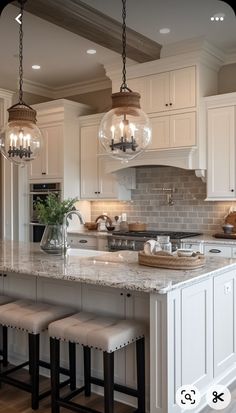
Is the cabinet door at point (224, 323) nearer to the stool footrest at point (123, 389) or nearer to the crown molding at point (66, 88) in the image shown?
the stool footrest at point (123, 389)

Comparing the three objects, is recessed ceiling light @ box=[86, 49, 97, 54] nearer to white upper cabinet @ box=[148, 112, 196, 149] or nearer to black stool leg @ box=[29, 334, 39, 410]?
white upper cabinet @ box=[148, 112, 196, 149]

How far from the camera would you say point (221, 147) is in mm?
4656

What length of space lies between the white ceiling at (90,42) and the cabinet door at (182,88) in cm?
36

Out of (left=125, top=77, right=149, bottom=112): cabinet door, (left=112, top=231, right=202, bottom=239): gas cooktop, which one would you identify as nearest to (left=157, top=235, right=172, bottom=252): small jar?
(left=112, top=231, right=202, bottom=239): gas cooktop

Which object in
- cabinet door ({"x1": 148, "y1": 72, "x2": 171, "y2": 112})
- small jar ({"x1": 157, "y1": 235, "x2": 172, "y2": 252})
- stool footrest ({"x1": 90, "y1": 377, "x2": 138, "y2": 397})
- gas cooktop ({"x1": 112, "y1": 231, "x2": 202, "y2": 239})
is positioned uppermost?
cabinet door ({"x1": 148, "y1": 72, "x2": 171, "y2": 112})

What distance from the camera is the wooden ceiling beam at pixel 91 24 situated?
3572mm

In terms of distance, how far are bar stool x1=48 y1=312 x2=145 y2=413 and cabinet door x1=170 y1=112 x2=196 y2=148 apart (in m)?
2.67

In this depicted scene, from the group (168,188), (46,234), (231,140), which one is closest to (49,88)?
(168,188)

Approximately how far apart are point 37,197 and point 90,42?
2.38 m

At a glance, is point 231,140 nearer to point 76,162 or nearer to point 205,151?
point 205,151

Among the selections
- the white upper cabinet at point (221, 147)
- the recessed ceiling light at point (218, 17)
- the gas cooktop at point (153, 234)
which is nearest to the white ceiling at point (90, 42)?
the recessed ceiling light at point (218, 17)

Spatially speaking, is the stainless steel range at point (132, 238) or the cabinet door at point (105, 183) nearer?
the stainless steel range at point (132, 238)

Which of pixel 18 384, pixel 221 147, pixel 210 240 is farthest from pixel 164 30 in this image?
pixel 18 384

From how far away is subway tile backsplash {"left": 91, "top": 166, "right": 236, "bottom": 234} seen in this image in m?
5.13
